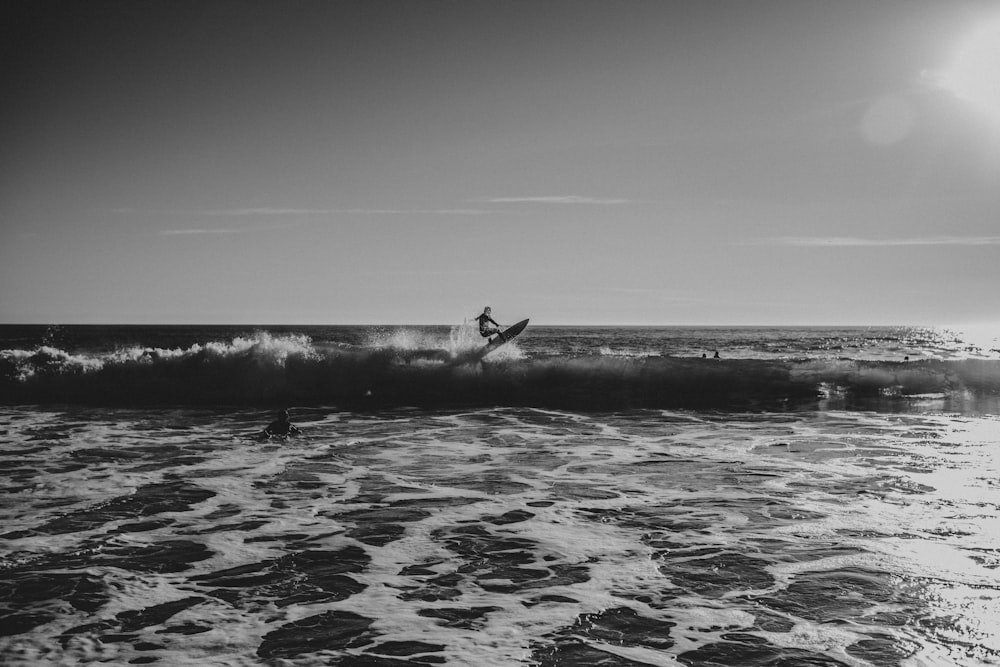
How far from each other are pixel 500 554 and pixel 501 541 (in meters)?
0.49

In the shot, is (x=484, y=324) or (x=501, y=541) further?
(x=484, y=324)

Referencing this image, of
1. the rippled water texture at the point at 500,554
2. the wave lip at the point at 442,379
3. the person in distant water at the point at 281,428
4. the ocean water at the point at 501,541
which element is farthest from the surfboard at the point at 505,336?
the rippled water texture at the point at 500,554

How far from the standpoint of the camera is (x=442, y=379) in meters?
28.7

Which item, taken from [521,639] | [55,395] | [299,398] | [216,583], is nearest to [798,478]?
[521,639]

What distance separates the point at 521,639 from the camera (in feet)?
18.6

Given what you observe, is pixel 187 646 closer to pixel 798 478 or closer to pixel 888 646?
pixel 888 646

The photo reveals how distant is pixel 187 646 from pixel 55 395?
84.8 ft

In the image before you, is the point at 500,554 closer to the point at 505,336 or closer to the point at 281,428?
the point at 281,428

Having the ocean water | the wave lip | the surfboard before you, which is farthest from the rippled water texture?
the surfboard

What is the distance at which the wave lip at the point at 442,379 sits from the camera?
26906 millimetres

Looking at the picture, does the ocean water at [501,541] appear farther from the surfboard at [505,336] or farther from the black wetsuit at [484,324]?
the surfboard at [505,336]

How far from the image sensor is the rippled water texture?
5.57 meters

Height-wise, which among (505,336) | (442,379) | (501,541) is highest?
(505,336)

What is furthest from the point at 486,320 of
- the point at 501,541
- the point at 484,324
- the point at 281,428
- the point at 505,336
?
the point at 501,541
